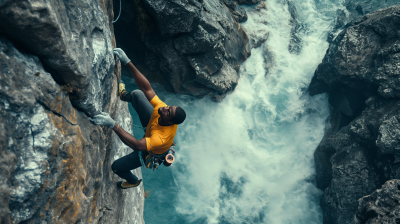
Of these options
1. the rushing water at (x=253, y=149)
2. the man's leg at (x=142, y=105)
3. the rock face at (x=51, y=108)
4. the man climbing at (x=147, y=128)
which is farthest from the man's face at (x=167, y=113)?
the rushing water at (x=253, y=149)

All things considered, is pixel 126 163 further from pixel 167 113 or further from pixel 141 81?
pixel 141 81

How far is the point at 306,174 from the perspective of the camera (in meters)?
10.3

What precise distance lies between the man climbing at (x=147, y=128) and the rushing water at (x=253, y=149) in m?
4.60

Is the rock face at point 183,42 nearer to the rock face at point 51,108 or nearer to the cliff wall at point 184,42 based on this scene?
the cliff wall at point 184,42

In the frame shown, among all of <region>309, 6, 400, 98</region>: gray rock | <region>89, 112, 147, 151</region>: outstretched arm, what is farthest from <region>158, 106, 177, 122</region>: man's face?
<region>309, 6, 400, 98</region>: gray rock

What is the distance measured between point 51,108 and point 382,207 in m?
6.88

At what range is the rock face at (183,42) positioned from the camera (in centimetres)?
705

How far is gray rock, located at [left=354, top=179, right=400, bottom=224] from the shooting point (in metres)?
5.24

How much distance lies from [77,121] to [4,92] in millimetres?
1129

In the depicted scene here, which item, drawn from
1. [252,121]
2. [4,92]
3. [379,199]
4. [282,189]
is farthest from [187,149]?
[4,92]

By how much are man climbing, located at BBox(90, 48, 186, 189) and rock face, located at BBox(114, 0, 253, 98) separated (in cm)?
317

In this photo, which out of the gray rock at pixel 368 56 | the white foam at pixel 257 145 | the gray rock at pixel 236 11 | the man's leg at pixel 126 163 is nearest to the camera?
the man's leg at pixel 126 163

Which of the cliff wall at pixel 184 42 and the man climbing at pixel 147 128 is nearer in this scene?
the man climbing at pixel 147 128

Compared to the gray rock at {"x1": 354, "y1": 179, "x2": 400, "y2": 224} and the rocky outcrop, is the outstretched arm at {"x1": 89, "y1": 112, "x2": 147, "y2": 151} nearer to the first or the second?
the gray rock at {"x1": 354, "y1": 179, "x2": 400, "y2": 224}
